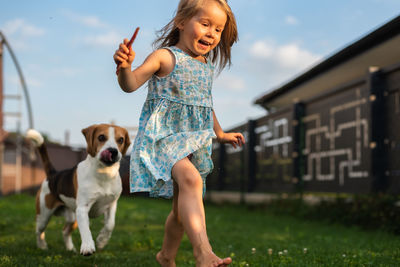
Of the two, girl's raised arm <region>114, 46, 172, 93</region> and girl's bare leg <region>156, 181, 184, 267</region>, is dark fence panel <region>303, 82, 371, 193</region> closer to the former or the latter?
girl's bare leg <region>156, 181, 184, 267</region>

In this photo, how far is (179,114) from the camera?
122 inches

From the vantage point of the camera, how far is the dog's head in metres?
3.83

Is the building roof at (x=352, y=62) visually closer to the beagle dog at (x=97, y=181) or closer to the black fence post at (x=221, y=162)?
the black fence post at (x=221, y=162)

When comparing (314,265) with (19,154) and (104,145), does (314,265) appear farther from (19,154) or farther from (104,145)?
(19,154)

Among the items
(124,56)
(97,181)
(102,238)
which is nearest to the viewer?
(124,56)

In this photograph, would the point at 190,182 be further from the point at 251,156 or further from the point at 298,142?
the point at 251,156

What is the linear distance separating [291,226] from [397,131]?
90.3 inches

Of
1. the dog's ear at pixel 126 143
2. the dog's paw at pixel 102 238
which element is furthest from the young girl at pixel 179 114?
the dog's paw at pixel 102 238

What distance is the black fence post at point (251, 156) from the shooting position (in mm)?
13359

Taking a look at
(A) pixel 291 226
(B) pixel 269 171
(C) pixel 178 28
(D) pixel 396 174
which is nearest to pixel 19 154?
(B) pixel 269 171

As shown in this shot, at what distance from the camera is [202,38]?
3145 millimetres

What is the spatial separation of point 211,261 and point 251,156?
1107cm

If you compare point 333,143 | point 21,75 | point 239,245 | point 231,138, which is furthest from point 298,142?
point 21,75

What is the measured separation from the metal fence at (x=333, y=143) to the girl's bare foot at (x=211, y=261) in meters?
2.92
